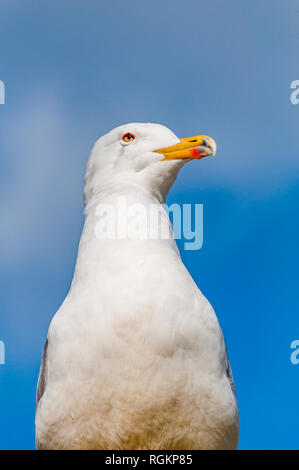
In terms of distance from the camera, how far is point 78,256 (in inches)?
197

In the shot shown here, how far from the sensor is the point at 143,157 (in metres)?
5.54

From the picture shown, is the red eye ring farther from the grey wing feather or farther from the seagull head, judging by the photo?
the grey wing feather

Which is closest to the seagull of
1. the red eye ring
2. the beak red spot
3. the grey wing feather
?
the grey wing feather

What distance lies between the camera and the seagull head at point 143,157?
5.41 metres

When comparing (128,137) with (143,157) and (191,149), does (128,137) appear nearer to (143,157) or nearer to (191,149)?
(143,157)

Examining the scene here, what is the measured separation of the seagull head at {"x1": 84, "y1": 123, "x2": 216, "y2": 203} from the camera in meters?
5.41

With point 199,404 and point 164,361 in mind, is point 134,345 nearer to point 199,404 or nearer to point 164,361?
point 164,361

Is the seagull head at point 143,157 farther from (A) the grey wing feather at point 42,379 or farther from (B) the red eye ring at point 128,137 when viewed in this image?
(A) the grey wing feather at point 42,379

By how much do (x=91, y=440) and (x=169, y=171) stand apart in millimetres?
2468

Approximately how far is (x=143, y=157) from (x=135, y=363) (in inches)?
84.0

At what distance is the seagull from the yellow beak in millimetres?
1081

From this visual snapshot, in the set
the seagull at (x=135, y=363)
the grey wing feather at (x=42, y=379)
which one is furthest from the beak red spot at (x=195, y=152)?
the grey wing feather at (x=42, y=379)
